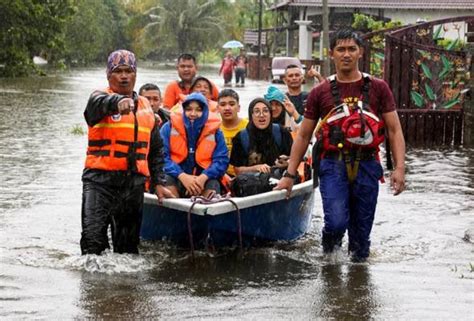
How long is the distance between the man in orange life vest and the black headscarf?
1544 mm

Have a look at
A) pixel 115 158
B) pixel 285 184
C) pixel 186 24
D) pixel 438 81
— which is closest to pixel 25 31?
pixel 438 81

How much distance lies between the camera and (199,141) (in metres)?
8.51

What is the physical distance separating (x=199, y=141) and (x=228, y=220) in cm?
89

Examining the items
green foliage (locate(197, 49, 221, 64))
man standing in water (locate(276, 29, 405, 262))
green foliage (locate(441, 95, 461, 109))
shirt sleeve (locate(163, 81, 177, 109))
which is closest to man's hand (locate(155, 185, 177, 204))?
man standing in water (locate(276, 29, 405, 262))

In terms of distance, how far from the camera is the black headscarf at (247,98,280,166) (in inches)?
354

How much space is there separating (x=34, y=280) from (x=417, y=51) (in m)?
11.6

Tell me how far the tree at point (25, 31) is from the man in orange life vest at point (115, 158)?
36.3 metres

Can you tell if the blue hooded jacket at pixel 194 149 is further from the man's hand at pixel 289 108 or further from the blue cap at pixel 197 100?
the man's hand at pixel 289 108

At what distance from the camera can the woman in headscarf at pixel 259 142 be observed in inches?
350

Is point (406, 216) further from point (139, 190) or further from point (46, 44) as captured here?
point (46, 44)

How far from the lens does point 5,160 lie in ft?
46.5

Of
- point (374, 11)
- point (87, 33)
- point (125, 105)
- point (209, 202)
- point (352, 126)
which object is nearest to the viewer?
point (125, 105)

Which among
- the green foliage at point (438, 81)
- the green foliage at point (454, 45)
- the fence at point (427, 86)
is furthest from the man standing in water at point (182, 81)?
the green foliage at point (454, 45)

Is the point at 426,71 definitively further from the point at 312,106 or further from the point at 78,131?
the point at 312,106
